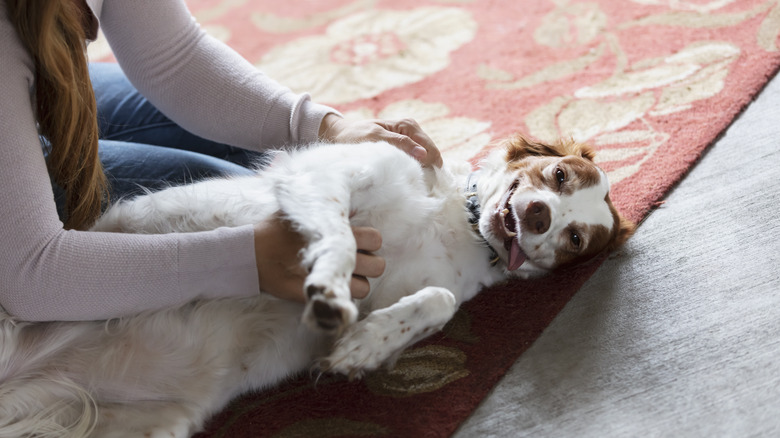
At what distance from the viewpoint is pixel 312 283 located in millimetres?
1117

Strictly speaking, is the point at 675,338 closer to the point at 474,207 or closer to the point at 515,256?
the point at 515,256

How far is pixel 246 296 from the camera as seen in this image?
1326 mm

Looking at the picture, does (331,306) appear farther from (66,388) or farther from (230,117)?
(230,117)

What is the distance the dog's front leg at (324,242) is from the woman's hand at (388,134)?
228 millimetres

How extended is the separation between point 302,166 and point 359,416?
0.55 meters

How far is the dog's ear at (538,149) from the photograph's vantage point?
1.78m

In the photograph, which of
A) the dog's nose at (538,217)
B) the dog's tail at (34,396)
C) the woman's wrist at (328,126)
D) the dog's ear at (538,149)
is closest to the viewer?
the dog's tail at (34,396)

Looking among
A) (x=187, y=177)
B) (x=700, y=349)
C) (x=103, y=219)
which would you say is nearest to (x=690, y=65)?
(x=700, y=349)

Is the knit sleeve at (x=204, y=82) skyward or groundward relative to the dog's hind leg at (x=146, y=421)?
skyward

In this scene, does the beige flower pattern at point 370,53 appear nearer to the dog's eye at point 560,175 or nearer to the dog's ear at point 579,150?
the dog's ear at point 579,150

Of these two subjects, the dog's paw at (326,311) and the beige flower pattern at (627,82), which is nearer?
the dog's paw at (326,311)

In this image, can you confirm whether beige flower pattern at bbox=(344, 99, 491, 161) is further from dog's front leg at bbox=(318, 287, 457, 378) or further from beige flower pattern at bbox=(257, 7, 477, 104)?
dog's front leg at bbox=(318, 287, 457, 378)

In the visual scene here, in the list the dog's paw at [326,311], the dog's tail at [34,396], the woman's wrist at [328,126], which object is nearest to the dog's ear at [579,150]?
the woman's wrist at [328,126]

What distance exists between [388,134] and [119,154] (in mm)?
725
